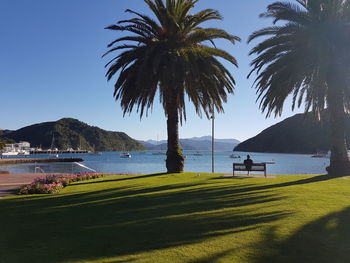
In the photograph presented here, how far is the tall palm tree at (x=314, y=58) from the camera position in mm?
17141

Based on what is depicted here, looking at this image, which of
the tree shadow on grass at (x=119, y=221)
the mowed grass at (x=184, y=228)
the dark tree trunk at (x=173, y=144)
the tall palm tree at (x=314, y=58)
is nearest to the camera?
the mowed grass at (x=184, y=228)

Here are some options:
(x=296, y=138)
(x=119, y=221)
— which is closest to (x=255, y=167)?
(x=119, y=221)

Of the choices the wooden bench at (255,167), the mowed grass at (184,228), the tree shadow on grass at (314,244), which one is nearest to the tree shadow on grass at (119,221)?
the mowed grass at (184,228)

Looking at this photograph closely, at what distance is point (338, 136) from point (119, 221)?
15.4 metres

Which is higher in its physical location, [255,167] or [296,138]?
[296,138]

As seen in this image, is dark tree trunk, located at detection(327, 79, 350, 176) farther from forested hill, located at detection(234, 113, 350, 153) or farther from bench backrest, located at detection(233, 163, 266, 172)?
forested hill, located at detection(234, 113, 350, 153)

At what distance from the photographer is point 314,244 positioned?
5.69m

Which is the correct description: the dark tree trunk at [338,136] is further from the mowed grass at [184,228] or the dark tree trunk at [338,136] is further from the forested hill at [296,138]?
the forested hill at [296,138]

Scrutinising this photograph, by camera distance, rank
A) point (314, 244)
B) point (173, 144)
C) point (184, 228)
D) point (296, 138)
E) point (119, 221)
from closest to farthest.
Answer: point (314, 244) → point (184, 228) → point (119, 221) → point (173, 144) → point (296, 138)

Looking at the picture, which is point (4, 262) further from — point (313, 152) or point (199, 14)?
point (313, 152)

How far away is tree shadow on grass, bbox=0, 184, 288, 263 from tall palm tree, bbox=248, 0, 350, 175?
9031 mm

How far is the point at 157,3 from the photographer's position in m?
20.2

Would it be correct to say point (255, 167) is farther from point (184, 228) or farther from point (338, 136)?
point (184, 228)

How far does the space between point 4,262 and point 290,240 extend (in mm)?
5239
